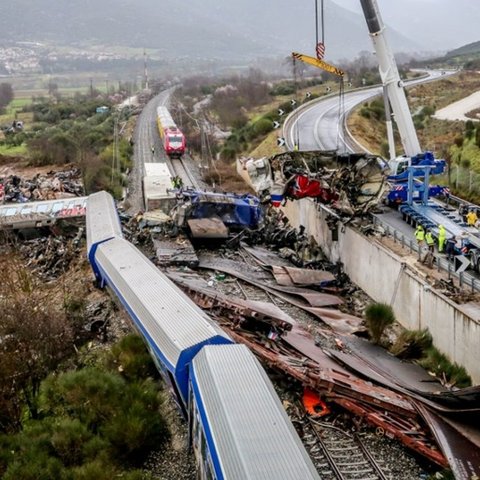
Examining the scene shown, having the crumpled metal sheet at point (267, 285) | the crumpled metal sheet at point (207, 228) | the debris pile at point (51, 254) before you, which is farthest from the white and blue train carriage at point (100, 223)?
the crumpled metal sheet at point (267, 285)

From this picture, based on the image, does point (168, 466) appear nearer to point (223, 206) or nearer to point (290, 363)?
point (290, 363)

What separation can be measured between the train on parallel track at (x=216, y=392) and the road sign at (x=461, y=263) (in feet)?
31.8

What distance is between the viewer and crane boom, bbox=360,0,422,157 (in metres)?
26.6

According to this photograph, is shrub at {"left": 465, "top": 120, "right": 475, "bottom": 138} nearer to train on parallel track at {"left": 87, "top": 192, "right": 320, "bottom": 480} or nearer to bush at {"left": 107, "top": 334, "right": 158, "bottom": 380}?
train on parallel track at {"left": 87, "top": 192, "right": 320, "bottom": 480}

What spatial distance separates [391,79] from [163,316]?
18.4 metres

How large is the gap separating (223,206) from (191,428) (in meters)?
18.4

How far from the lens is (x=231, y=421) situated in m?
9.32

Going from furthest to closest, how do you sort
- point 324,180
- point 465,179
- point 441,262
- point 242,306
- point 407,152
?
point 465,179 → point 407,152 → point 324,180 → point 441,262 → point 242,306

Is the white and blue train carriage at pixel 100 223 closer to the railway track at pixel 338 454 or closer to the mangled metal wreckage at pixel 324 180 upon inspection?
the mangled metal wreckage at pixel 324 180

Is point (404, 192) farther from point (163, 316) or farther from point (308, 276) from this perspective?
point (163, 316)

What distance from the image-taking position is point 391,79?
27469 mm

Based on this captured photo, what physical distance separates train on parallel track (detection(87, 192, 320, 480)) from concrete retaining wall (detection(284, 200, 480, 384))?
27.7ft

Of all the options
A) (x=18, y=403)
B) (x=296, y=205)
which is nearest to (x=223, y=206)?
(x=296, y=205)

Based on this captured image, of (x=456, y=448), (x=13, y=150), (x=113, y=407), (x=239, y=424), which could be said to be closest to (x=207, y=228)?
(x=113, y=407)
